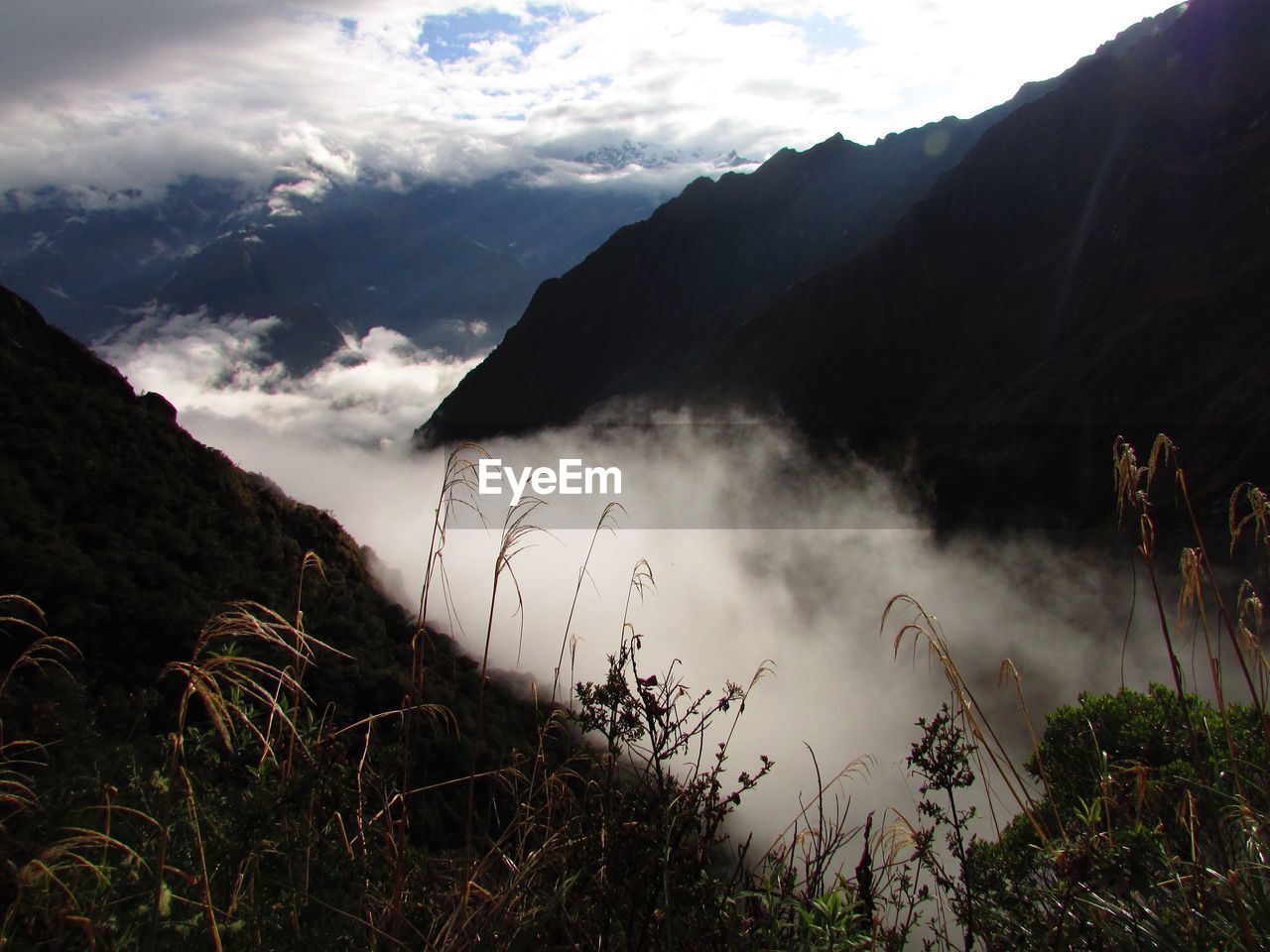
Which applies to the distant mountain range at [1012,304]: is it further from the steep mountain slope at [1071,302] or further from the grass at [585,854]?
the grass at [585,854]

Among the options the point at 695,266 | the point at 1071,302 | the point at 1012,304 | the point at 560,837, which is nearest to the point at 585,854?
the point at 560,837

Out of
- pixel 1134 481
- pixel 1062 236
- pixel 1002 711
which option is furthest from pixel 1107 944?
pixel 1062 236

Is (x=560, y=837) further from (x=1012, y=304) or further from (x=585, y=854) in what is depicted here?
(x=1012, y=304)

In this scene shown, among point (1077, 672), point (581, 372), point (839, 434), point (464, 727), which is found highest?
point (581, 372)

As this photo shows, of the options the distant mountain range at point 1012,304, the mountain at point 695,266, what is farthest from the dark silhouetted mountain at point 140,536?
the mountain at point 695,266

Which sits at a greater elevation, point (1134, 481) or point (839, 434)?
point (839, 434)

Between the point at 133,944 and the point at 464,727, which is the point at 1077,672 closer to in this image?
the point at 464,727
